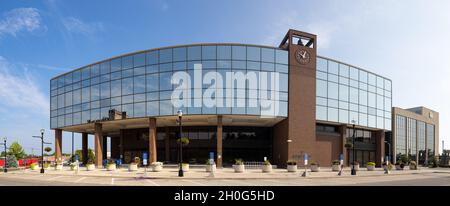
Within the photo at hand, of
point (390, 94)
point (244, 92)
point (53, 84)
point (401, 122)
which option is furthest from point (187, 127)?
point (401, 122)

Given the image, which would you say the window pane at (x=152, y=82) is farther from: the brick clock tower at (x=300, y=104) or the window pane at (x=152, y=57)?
the brick clock tower at (x=300, y=104)

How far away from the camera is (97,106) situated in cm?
5272

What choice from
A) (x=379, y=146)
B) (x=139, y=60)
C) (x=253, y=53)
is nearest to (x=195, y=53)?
(x=253, y=53)

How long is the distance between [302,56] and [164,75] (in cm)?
2082

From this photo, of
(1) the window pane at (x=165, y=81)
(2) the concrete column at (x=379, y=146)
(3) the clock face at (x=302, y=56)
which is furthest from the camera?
(2) the concrete column at (x=379, y=146)

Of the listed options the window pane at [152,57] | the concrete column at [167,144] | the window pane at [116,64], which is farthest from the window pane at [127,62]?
the concrete column at [167,144]

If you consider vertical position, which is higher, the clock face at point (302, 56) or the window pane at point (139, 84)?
the clock face at point (302, 56)

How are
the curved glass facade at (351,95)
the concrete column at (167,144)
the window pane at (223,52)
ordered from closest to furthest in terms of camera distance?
1. the window pane at (223,52)
2. the curved glass facade at (351,95)
3. the concrete column at (167,144)

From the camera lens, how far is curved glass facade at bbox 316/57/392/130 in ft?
162

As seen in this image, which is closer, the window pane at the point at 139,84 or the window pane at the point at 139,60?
the window pane at the point at 139,84

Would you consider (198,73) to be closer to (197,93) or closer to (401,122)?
(197,93)

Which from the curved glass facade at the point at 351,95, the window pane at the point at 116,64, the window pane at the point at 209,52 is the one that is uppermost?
the window pane at the point at 209,52

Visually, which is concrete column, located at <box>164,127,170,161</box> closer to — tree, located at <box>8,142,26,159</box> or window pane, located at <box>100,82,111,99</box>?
window pane, located at <box>100,82,111,99</box>

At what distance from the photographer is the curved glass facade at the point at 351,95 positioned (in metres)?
49.5
